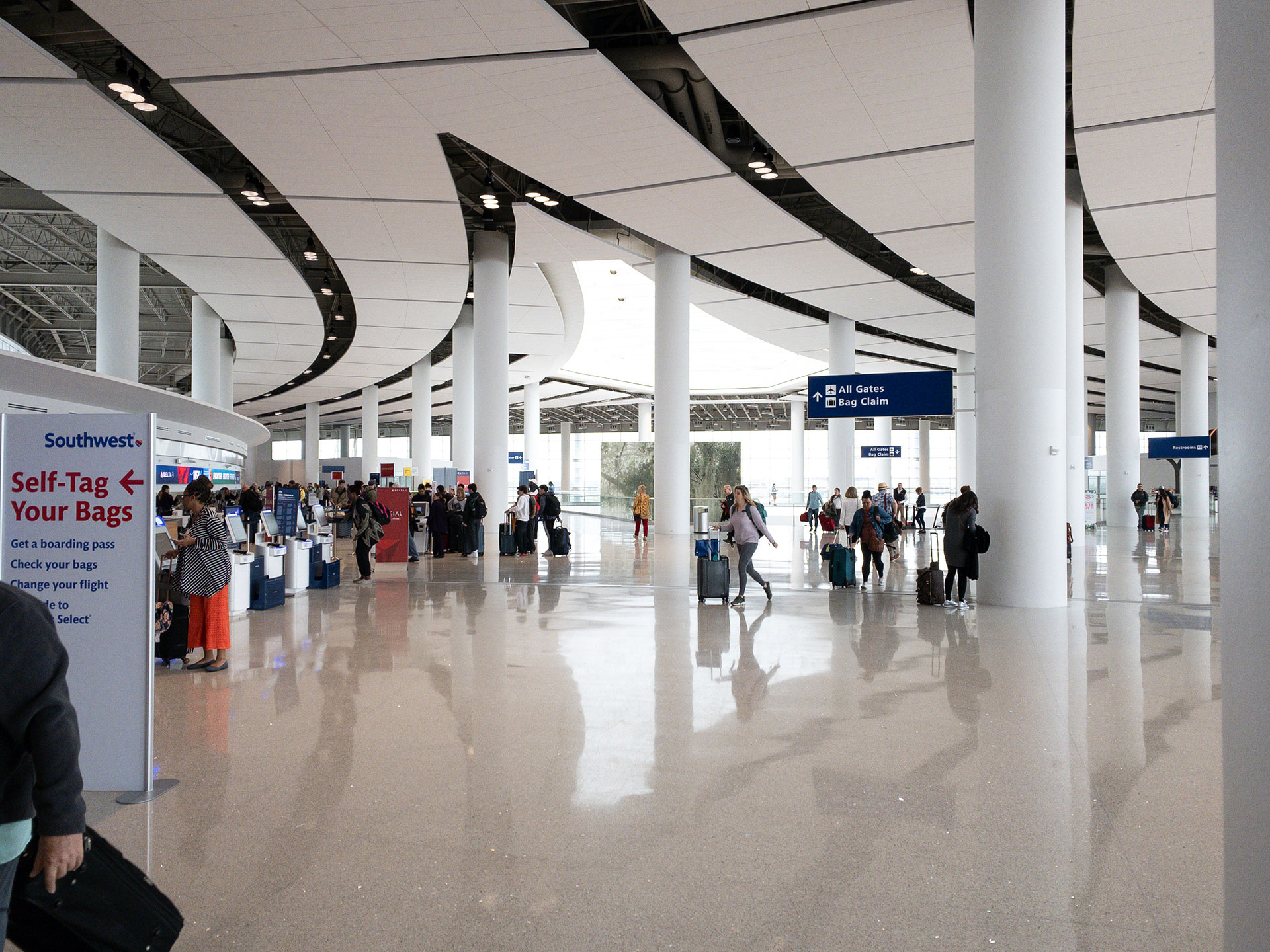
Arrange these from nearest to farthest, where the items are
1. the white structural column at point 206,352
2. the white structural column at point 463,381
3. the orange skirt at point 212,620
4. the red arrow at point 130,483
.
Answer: the red arrow at point 130,483, the orange skirt at point 212,620, the white structural column at point 206,352, the white structural column at point 463,381

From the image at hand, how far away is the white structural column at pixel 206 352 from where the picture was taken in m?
29.8

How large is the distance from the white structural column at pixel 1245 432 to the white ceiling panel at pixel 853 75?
1032cm

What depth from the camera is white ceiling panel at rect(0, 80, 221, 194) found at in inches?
504

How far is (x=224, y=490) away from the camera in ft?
68.6

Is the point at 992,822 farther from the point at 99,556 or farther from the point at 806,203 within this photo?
the point at 806,203

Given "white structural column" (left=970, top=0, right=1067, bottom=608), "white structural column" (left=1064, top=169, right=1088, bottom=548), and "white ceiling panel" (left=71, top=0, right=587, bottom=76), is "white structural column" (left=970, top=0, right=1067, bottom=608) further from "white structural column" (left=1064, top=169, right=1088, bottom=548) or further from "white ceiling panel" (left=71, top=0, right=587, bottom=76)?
"white structural column" (left=1064, top=169, right=1088, bottom=548)

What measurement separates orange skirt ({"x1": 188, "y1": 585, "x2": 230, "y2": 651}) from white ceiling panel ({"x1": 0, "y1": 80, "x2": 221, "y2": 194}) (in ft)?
30.1

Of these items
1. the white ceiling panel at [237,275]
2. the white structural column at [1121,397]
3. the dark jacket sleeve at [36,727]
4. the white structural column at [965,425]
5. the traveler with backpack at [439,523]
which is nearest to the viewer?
the dark jacket sleeve at [36,727]

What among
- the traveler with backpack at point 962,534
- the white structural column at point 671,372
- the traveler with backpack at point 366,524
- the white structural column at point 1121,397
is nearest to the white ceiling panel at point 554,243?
the white structural column at point 671,372

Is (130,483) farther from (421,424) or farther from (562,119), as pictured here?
(421,424)

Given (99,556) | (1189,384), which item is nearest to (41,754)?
(99,556)

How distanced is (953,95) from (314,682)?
11.9 m

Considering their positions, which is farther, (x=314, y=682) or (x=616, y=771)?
(x=314, y=682)

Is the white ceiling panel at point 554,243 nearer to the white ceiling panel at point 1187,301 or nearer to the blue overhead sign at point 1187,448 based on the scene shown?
the white ceiling panel at point 1187,301
